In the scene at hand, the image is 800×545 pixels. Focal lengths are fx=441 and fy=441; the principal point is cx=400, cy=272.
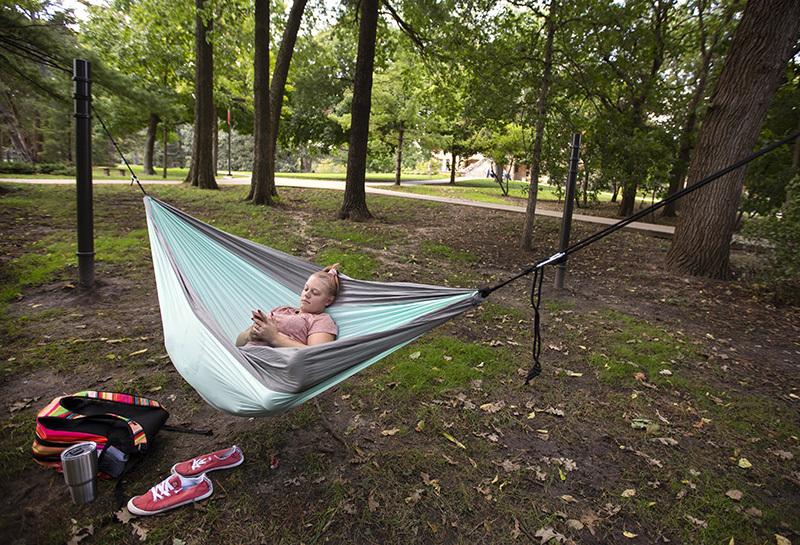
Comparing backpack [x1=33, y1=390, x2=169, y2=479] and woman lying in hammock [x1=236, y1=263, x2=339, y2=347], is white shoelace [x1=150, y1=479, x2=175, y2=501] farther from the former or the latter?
woman lying in hammock [x1=236, y1=263, x2=339, y2=347]

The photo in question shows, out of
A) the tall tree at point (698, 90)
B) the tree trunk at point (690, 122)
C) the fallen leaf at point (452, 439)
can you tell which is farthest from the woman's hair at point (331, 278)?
the tree trunk at point (690, 122)

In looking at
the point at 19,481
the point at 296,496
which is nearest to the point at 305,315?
the point at 296,496

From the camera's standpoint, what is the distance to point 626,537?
5.74ft

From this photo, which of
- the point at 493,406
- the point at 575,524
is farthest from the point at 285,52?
the point at 575,524

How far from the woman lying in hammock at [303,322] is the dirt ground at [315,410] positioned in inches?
17.5

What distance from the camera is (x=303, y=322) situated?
8.00 feet

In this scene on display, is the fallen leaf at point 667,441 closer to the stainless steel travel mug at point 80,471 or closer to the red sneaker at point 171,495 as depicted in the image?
the red sneaker at point 171,495

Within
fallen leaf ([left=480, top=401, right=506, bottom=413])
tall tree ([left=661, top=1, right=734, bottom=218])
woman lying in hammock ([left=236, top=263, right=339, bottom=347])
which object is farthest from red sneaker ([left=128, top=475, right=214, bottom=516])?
tall tree ([left=661, top=1, right=734, bottom=218])

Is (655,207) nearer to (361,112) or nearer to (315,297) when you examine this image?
(315,297)

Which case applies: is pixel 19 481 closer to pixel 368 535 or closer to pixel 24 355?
pixel 24 355

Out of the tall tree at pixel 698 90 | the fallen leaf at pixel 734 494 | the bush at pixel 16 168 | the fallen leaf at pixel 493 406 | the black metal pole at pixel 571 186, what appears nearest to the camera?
the fallen leaf at pixel 734 494

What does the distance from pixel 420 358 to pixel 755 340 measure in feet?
9.29

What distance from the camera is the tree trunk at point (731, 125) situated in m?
4.49

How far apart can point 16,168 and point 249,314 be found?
47.0 ft
